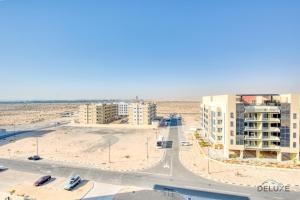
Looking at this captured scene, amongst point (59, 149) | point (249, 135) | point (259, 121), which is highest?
point (259, 121)

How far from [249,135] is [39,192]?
3834 cm

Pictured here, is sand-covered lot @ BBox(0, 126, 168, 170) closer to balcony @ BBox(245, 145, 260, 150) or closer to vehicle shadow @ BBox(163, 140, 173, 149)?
vehicle shadow @ BBox(163, 140, 173, 149)

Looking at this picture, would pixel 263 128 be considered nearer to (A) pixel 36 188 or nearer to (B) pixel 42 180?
(B) pixel 42 180

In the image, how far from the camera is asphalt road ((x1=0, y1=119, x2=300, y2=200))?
1024 inches

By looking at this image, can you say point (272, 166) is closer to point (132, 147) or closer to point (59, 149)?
point (132, 147)

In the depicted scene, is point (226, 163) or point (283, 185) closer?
point (283, 185)

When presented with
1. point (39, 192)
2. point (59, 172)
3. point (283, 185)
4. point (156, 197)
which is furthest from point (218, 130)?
point (39, 192)

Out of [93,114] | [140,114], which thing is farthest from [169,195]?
[93,114]

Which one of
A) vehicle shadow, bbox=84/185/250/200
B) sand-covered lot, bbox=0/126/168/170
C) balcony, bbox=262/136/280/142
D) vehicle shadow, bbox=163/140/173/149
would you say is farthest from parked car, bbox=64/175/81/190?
balcony, bbox=262/136/280/142

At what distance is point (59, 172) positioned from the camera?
34.4 meters

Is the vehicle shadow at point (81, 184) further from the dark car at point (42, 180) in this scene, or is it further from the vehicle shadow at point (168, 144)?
the vehicle shadow at point (168, 144)

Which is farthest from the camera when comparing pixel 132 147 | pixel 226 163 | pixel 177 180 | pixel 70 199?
pixel 132 147

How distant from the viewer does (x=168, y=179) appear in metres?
31.1

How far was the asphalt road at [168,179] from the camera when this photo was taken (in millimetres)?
26016
